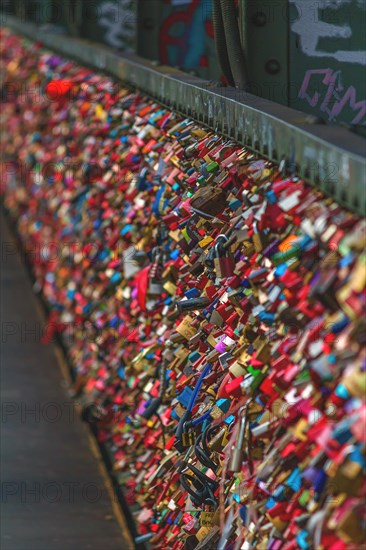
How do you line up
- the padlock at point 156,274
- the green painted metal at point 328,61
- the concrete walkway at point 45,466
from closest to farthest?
the padlock at point 156,274, the green painted metal at point 328,61, the concrete walkway at point 45,466

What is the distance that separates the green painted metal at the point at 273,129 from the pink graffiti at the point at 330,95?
1.53 ft

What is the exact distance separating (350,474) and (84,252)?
5522 mm

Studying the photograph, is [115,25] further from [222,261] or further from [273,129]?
[273,129]

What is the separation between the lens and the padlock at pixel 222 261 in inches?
166

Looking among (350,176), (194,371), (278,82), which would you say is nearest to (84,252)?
(278,82)

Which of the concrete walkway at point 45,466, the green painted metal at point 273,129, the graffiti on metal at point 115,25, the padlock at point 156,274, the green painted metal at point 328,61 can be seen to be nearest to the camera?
the green painted metal at point 273,129

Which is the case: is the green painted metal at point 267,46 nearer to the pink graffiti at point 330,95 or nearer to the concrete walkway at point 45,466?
the pink graffiti at point 330,95

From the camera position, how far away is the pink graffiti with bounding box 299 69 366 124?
19.2ft

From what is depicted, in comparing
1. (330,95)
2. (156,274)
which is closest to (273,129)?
(156,274)

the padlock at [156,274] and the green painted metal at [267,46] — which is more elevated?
the green painted metal at [267,46]

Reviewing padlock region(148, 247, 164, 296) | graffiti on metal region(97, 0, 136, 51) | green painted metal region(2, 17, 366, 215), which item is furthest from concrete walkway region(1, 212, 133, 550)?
graffiti on metal region(97, 0, 136, 51)

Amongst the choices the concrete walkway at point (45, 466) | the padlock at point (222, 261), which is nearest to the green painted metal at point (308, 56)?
the padlock at point (222, 261)

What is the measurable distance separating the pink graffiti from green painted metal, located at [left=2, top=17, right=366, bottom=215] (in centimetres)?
47

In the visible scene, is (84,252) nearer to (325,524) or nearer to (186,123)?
(186,123)
